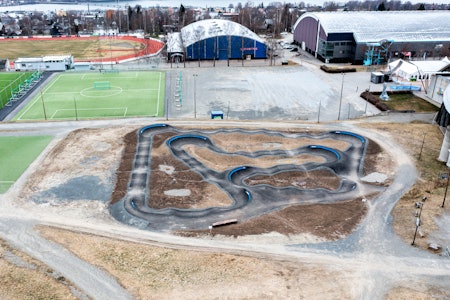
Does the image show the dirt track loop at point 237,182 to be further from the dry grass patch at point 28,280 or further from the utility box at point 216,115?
the dry grass patch at point 28,280

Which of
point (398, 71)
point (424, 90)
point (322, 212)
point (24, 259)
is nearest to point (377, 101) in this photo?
point (424, 90)

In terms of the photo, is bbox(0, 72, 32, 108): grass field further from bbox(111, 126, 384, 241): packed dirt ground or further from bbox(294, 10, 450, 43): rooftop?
bbox(294, 10, 450, 43): rooftop

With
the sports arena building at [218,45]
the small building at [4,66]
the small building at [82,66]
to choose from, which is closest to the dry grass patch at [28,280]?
the small building at [82,66]

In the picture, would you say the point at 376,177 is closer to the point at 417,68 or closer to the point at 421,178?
the point at 421,178

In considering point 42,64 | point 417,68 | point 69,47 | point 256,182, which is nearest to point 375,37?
point 417,68

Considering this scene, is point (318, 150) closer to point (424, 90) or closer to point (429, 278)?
point (429, 278)

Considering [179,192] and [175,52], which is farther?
[175,52]

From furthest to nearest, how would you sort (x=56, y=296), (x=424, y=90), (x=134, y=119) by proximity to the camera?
(x=424, y=90), (x=134, y=119), (x=56, y=296)
